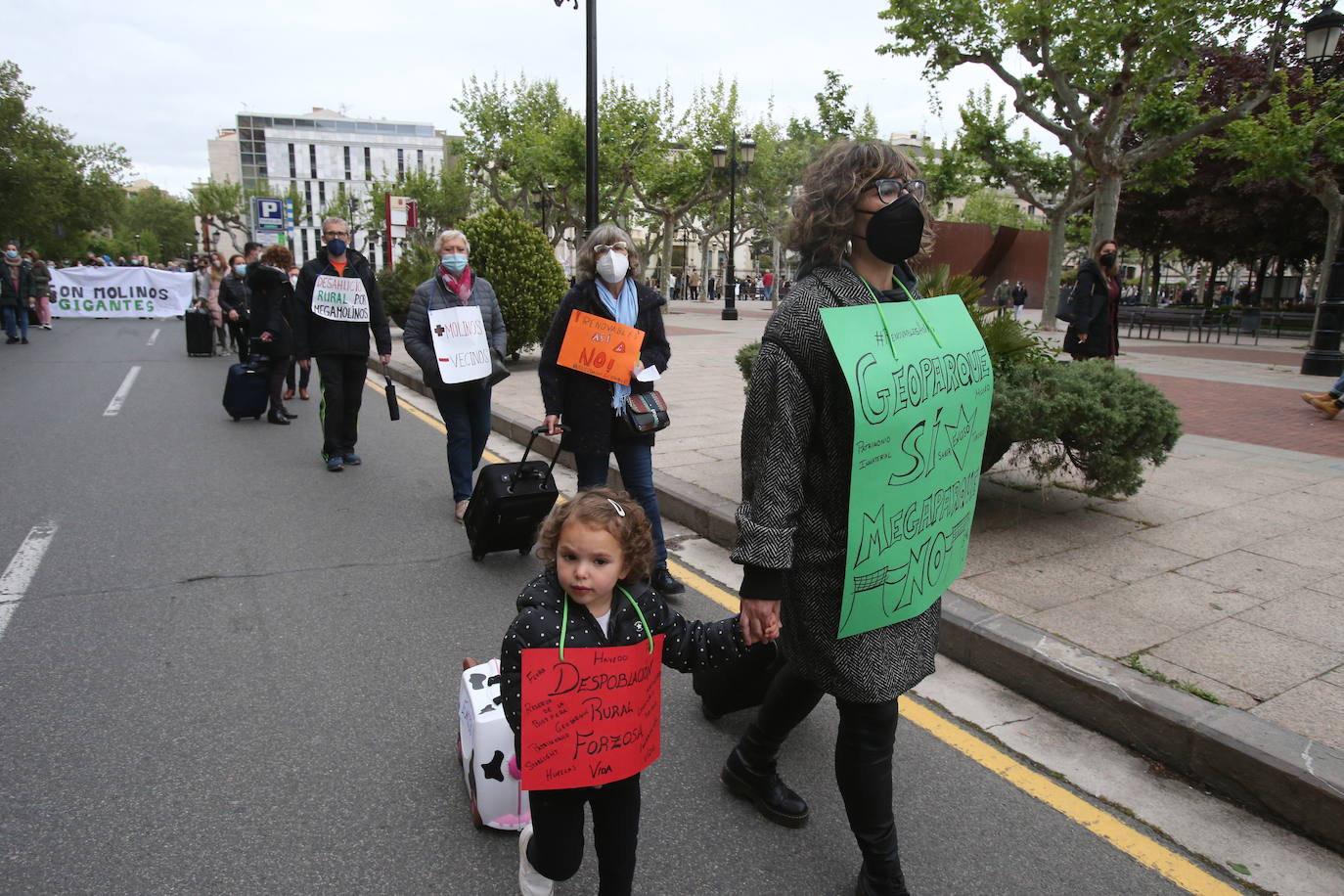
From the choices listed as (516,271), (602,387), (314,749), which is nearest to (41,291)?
(516,271)

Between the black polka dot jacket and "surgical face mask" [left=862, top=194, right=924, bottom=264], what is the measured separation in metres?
0.93

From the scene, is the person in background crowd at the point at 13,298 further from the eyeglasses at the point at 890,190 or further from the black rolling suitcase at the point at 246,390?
the eyeglasses at the point at 890,190

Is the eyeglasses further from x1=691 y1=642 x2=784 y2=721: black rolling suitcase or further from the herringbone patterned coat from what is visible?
x1=691 y1=642 x2=784 y2=721: black rolling suitcase

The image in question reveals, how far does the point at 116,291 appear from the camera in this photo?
84.4 feet

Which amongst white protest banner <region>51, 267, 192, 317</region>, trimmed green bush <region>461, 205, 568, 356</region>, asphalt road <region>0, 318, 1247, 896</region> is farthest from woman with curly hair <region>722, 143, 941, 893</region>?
white protest banner <region>51, 267, 192, 317</region>

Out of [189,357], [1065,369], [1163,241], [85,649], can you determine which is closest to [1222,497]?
[1065,369]

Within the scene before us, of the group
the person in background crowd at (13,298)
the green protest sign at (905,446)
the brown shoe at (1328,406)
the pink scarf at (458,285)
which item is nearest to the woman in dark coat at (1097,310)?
the brown shoe at (1328,406)

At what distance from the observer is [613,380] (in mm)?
4297

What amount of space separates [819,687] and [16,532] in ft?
17.5

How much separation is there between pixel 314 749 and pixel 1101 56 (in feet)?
60.4

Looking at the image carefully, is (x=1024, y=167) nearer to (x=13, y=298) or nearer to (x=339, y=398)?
(x=339, y=398)

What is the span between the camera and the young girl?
197 centimetres

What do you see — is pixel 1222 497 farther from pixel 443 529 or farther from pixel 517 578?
pixel 443 529

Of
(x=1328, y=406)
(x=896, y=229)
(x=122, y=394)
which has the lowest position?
(x=122, y=394)
